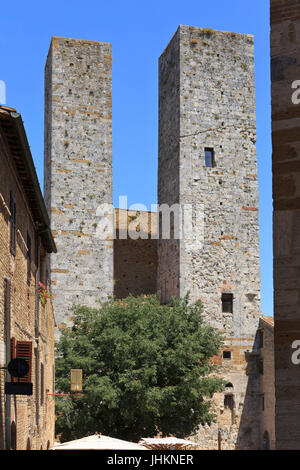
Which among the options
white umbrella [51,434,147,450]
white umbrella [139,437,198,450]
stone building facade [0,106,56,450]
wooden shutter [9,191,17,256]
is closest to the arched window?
white umbrella [139,437,198,450]

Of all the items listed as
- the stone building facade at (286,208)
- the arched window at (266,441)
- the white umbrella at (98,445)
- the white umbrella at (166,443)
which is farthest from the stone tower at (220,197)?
the stone building facade at (286,208)

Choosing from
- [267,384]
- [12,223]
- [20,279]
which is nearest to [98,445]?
[20,279]

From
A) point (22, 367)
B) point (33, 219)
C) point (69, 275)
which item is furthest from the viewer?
point (69, 275)

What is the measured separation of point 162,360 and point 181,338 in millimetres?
1217

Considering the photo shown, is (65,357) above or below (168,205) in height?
below

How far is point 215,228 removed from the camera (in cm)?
3716

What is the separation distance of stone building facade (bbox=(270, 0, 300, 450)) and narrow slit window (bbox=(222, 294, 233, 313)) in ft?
95.9

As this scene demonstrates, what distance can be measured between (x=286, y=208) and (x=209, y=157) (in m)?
30.2

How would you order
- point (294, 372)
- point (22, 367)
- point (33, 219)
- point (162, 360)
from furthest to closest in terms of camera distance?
1. point (162, 360)
2. point (33, 219)
3. point (22, 367)
4. point (294, 372)

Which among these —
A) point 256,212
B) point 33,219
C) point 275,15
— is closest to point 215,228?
point 256,212

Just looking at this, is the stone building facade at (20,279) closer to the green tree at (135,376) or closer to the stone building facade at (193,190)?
A: the green tree at (135,376)

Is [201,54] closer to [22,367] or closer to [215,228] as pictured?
[215,228]

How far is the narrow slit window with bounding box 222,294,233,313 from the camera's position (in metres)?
36.8

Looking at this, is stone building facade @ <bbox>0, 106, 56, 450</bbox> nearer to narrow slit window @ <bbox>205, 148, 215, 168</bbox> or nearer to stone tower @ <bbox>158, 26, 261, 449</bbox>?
stone tower @ <bbox>158, 26, 261, 449</bbox>
